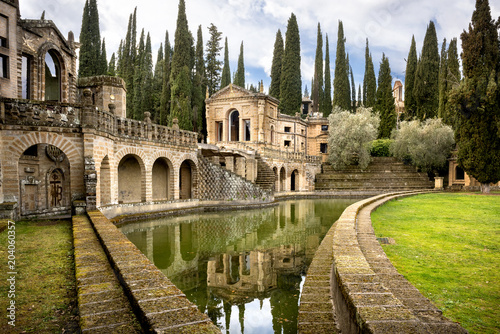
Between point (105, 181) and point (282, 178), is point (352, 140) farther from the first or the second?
point (105, 181)

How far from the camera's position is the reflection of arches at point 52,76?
1728 centimetres

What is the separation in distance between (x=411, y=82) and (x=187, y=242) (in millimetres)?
52171

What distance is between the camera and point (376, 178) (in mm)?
39750

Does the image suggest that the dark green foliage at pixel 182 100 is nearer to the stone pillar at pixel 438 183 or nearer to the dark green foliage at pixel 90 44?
the dark green foliage at pixel 90 44

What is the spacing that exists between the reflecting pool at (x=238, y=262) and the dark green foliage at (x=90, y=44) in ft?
108

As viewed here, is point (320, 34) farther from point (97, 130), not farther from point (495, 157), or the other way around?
point (97, 130)

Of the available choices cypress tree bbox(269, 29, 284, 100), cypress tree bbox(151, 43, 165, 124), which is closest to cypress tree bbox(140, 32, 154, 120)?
cypress tree bbox(151, 43, 165, 124)

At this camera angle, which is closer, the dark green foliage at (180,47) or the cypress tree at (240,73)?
the dark green foliage at (180,47)

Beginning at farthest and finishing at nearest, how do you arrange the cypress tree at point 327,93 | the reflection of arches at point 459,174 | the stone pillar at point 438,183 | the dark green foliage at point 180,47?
the cypress tree at point 327,93 → the dark green foliage at point 180,47 → the reflection of arches at point 459,174 → the stone pillar at point 438,183

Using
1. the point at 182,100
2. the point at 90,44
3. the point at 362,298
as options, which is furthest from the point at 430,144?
the point at 90,44

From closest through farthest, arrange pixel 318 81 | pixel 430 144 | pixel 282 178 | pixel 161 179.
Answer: pixel 161 179 < pixel 430 144 < pixel 282 178 < pixel 318 81

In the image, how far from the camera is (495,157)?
2848 cm

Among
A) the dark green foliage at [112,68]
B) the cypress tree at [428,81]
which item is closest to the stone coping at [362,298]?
the dark green foliage at [112,68]

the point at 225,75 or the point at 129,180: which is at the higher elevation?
the point at 225,75
